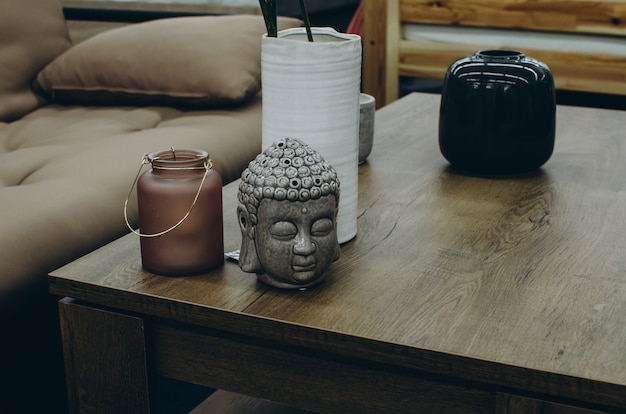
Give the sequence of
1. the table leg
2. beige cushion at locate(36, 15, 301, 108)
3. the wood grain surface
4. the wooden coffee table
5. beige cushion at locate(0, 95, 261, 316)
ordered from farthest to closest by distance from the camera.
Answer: the wood grain surface, beige cushion at locate(36, 15, 301, 108), beige cushion at locate(0, 95, 261, 316), the table leg, the wooden coffee table

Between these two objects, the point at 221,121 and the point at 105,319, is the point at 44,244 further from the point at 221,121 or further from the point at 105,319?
the point at 221,121

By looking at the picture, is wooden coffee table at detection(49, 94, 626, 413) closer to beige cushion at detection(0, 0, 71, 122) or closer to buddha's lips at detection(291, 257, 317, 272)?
buddha's lips at detection(291, 257, 317, 272)

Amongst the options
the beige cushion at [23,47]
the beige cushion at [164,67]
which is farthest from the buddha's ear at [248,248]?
the beige cushion at [23,47]

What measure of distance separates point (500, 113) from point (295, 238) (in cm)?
51

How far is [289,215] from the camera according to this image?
716mm

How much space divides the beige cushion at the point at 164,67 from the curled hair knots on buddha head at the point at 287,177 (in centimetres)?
97

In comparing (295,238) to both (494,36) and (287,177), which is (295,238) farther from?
(494,36)

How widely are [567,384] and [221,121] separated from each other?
1123mm

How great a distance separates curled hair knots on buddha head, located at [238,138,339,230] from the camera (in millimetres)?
710

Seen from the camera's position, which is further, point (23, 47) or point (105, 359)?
point (23, 47)

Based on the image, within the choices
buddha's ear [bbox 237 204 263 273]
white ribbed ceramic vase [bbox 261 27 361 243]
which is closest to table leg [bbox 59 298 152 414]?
buddha's ear [bbox 237 204 263 273]

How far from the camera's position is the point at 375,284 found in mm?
776

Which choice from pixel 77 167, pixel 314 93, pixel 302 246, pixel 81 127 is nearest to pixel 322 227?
pixel 302 246

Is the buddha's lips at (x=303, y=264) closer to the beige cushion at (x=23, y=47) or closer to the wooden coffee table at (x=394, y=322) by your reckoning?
the wooden coffee table at (x=394, y=322)
